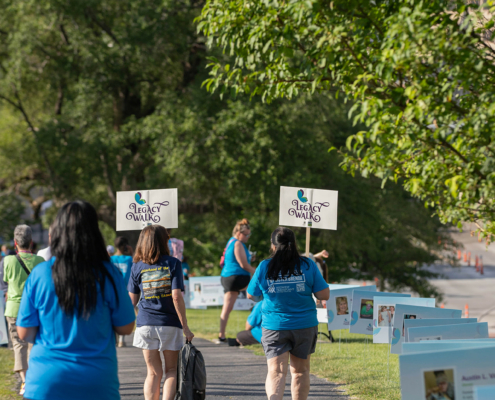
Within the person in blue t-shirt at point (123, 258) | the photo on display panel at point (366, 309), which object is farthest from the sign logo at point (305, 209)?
the person in blue t-shirt at point (123, 258)

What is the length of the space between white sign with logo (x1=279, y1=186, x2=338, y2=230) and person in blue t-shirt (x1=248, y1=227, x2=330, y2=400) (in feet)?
11.8

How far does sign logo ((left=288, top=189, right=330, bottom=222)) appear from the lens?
29.0 ft

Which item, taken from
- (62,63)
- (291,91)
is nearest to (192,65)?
(62,63)

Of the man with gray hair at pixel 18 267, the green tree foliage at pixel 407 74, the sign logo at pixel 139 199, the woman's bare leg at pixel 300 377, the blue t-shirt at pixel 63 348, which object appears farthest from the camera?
the sign logo at pixel 139 199

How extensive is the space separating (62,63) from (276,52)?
48.5 feet

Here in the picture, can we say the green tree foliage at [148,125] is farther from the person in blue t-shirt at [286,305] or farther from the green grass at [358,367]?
the person in blue t-shirt at [286,305]

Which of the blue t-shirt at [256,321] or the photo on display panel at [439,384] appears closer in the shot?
the photo on display panel at [439,384]

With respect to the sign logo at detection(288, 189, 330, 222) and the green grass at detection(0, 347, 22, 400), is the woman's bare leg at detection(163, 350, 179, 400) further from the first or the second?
the sign logo at detection(288, 189, 330, 222)

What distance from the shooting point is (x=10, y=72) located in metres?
18.6

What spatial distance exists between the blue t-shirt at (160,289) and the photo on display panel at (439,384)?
2322 millimetres

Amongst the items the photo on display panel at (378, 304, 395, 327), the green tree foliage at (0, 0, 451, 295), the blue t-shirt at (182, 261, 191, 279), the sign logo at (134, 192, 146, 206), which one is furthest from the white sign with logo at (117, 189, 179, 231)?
the green tree foliage at (0, 0, 451, 295)

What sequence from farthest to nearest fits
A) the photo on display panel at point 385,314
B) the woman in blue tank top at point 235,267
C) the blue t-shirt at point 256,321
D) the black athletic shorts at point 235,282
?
the black athletic shorts at point 235,282, the woman in blue tank top at point 235,267, the photo on display panel at point 385,314, the blue t-shirt at point 256,321

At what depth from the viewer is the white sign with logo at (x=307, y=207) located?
8789mm

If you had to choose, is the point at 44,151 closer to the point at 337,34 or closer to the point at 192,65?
the point at 192,65
